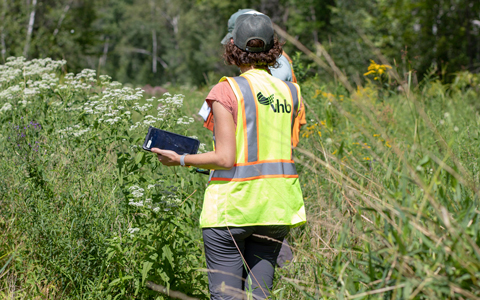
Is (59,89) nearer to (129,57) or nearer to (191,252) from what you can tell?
(191,252)

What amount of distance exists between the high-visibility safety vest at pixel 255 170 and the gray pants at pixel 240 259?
7 cm

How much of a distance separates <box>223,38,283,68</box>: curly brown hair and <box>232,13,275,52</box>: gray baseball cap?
0.02m

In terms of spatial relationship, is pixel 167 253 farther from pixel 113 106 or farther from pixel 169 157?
pixel 113 106

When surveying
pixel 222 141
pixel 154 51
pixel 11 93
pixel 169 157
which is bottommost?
pixel 154 51

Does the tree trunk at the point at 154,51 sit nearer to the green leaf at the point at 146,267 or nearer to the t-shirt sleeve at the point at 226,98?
the green leaf at the point at 146,267

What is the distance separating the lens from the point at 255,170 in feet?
6.95

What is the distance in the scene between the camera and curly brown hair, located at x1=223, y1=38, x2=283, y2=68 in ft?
7.32

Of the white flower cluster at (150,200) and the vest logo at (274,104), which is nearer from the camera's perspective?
the vest logo at (274,104)

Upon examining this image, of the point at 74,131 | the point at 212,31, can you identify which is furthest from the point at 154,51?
the point at 74,131

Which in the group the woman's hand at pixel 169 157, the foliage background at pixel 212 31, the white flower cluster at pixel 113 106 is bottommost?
the foliage background at pixel 212 31

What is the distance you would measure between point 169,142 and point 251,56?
64 cm

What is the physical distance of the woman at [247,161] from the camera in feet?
6.81

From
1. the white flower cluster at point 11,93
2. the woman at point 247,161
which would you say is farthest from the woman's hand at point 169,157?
the white flower cluster at point 11,93

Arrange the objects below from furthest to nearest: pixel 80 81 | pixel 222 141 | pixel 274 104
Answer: pixel 80 81 → pixel 274 104 → pixel 222 141
